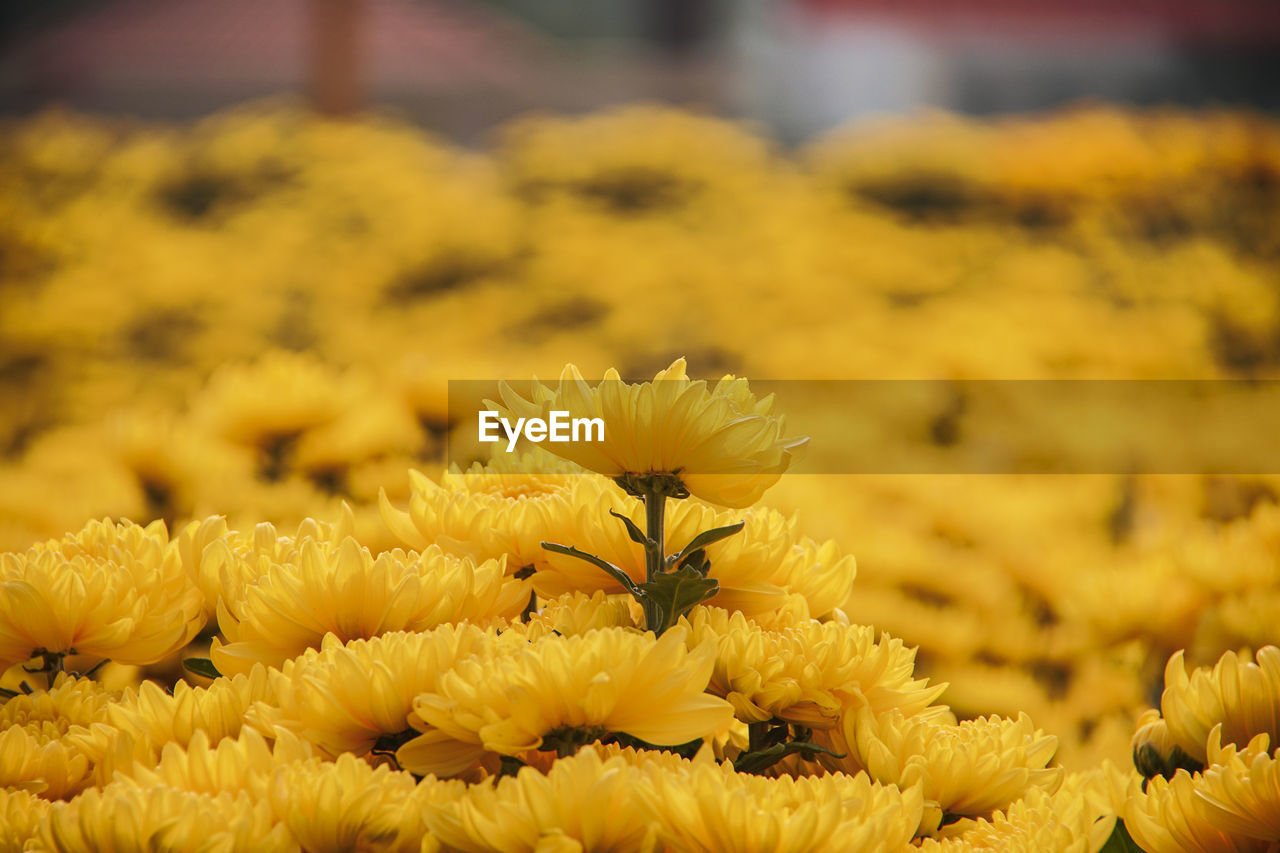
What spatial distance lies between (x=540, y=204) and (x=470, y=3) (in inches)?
349

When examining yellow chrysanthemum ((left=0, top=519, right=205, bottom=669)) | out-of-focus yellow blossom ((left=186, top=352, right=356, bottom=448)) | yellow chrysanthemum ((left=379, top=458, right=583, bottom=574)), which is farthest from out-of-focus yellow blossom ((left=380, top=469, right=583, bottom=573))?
out-of-focus yellow blossom ((left=186, top=352, right=356, bottom=448))

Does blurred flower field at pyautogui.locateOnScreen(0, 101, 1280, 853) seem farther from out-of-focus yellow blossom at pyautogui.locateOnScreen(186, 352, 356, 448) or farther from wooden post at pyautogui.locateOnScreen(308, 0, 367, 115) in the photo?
wooden post at pyautogui.locateOnScreen(308, 0, 367, 115)

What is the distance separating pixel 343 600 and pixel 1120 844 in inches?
13.5

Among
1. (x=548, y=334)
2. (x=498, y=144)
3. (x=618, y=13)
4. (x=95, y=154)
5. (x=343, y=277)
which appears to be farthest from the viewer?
(x=618, y=13)

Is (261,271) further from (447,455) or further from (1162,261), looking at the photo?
(1162,261)

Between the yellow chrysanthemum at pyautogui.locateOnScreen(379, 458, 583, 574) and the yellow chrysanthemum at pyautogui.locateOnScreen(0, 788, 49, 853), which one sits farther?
the yellow chrysanthemum at pyautogui.locateOnScreen(379, 458, 583, 574)

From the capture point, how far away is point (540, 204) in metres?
3.75

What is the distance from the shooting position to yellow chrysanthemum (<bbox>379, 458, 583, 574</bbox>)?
499 mm

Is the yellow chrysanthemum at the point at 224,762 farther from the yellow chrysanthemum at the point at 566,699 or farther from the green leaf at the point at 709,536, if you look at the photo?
the green leaf at the point at 709,536

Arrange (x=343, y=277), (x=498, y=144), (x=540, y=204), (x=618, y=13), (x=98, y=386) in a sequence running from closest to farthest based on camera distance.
A: (x=98, y=386) < (x=343, y=277) < (x=540, y=204) < (x=498, y=144) < (x=618, y=13)

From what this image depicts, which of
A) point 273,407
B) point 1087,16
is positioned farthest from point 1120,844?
point 1087,16

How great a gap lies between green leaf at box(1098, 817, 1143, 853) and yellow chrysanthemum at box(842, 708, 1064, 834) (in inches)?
2.2

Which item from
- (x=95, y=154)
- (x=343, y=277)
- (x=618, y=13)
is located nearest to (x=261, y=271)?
(x=343, y=277)

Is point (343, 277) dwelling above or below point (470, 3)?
below
